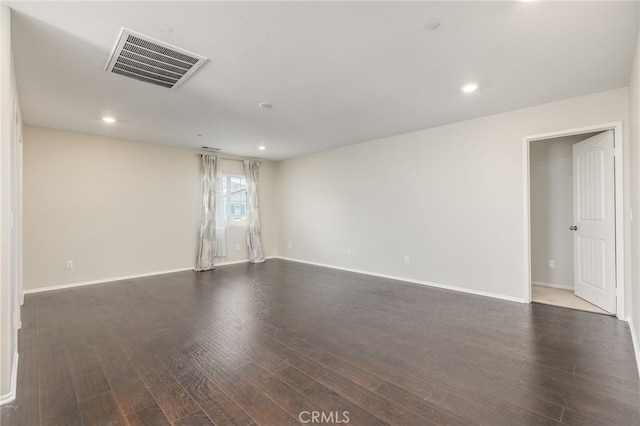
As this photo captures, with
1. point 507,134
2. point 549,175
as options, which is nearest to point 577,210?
point 549,175

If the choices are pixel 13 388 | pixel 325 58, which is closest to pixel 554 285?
pixel 325 58

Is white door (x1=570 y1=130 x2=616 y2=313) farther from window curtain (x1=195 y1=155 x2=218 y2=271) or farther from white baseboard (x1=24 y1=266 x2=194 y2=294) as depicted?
white baseboard (x1=24 y1=266 x2=194 y2=294)

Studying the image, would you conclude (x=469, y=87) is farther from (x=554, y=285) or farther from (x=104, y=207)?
(x=104, y=207)

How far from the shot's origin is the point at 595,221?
3451 mm

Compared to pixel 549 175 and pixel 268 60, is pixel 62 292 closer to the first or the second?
pixel 268 60

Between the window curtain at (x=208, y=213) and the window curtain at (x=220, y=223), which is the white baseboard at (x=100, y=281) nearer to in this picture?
the window curtain at (x=208, y=213)

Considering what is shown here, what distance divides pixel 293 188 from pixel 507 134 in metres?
4.68

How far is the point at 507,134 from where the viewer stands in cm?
382

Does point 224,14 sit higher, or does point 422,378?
point 224,14

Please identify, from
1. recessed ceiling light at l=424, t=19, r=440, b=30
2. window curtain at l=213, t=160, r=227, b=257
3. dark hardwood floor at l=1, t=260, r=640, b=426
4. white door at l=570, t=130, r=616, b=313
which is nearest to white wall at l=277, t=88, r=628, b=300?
white door at l=570, t=130, r=616, b=313

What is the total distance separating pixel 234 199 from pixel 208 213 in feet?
2.68

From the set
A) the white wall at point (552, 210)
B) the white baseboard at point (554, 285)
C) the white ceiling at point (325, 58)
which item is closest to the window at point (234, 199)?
the white ceiling at point (325, 58)

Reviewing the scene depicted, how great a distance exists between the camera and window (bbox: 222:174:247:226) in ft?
22.0

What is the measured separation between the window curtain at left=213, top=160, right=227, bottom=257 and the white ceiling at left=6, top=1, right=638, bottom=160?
2.43 m
